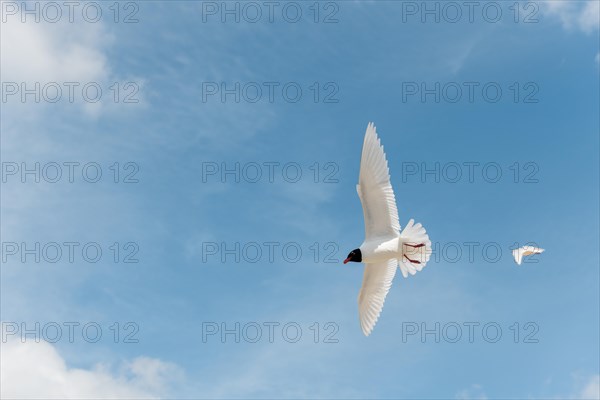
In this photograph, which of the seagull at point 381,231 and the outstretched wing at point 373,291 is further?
the outstretched wing at point 373,291

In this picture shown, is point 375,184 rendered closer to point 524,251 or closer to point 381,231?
point 381,231

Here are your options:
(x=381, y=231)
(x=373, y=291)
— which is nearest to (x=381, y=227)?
(x=381, y=231)

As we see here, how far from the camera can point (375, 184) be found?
23.7 meters

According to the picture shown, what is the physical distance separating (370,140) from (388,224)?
2.90m

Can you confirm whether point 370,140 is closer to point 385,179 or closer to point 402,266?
point 385,179

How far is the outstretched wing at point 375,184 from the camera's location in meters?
23.6

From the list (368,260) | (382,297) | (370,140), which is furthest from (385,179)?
(382,297)

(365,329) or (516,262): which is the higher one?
(516,262)

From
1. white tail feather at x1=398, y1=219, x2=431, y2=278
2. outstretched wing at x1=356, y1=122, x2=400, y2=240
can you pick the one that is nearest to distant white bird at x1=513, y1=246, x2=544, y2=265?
white tail feather at x1=398, y1=219, x2=431, y2=278

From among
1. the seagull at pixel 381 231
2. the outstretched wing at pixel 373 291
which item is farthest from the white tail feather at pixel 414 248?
the outstretched wing at pixel 373 291

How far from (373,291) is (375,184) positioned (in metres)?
4.70

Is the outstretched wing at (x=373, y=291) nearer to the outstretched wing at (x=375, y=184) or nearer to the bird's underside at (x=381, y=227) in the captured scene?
the bird's underside at (x=381, y=227)

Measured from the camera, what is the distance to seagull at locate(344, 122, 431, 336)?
23.6 metres

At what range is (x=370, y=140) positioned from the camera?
77.7 feet
